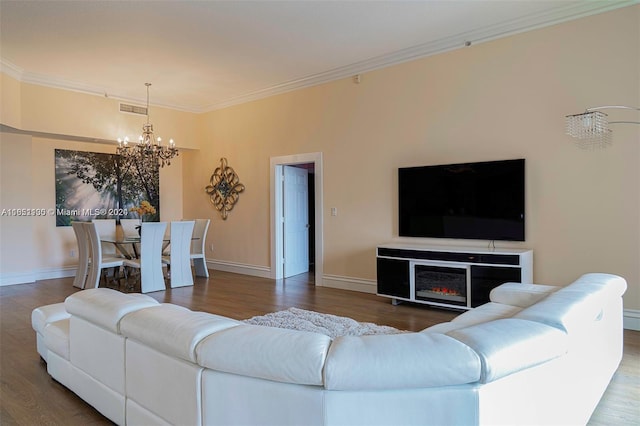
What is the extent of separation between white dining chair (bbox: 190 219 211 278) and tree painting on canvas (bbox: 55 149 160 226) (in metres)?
1.31

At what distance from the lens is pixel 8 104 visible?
5.70 m

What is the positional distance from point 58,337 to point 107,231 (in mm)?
4742

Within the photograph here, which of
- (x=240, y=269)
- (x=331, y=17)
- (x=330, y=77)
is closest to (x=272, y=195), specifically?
(x=240, y=269)

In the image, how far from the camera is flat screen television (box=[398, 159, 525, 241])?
445 centimetres

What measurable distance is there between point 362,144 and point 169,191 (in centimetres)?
463

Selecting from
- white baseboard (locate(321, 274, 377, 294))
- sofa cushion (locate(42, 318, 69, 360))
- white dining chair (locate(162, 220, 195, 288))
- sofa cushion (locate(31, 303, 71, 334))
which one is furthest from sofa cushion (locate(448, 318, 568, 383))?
white dining chair (locate(162, 220, 195, 288))

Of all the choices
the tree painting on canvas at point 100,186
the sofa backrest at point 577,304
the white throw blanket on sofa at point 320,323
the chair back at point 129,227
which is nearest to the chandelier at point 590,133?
the sofa backrest at point 577,304

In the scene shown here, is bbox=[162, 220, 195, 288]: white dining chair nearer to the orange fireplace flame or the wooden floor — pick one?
the wooden floor

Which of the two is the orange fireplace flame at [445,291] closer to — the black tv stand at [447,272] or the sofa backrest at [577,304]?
the black tv stand at [447,272]

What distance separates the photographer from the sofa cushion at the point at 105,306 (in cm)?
205

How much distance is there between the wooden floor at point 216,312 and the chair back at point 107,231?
787 millimetres

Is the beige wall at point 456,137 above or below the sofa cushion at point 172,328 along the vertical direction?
above

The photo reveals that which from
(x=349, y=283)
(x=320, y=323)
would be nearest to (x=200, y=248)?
(x=349, y=283)

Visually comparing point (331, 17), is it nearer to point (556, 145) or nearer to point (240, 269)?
point (556, 145)
